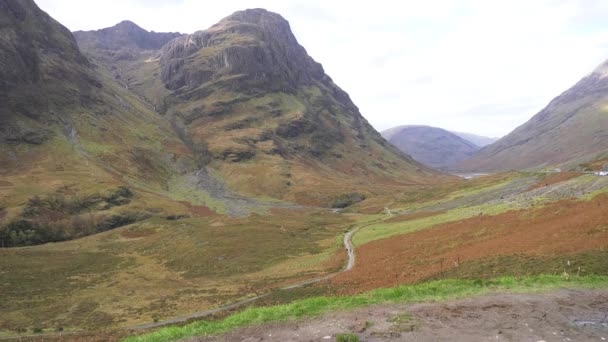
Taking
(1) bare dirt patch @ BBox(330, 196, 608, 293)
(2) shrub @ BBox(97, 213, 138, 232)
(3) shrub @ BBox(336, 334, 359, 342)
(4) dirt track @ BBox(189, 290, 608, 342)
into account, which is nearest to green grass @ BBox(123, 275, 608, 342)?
(4) dirt track @ BBox(189, 290, 608, 342)

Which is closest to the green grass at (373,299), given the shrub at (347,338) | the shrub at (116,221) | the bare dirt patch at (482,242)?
the shrub at (347,338)

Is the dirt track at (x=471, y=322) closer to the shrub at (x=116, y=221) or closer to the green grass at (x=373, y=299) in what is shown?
the green grass at (x=373, y=299)

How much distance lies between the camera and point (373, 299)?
73.8ft

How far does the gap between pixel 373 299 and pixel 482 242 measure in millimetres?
27067

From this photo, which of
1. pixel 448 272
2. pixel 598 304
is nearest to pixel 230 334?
pixel 598 304

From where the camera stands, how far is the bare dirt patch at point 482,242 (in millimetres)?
33656

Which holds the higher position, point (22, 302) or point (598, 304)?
point (598, 304)

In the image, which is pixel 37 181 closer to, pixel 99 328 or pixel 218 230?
pixel 218 230

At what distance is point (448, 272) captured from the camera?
32.8 metres

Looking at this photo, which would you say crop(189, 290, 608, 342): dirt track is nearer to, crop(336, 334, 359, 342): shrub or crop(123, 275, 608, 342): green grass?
crop(336, 334, 359, 342): shrub

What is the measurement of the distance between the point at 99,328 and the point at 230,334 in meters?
29.9

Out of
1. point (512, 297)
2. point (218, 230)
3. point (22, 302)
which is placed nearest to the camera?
point (512, 297)

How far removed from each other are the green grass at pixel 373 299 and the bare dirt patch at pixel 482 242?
7.61 meters

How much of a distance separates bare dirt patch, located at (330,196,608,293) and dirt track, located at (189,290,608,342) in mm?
11634
